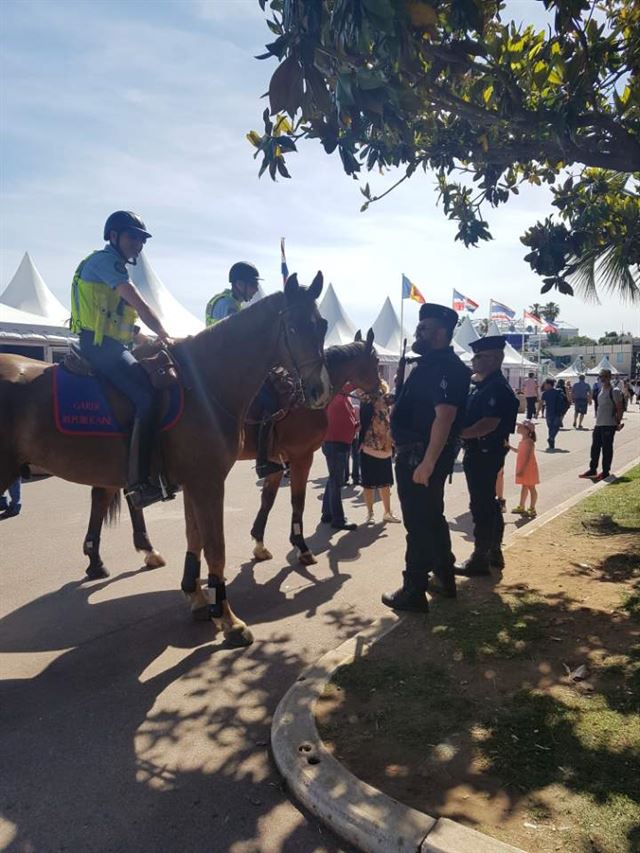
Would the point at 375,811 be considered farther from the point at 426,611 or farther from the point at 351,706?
the point at 426,611

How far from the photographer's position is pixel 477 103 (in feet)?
17.6

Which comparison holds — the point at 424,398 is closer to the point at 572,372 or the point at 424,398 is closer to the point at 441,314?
the point at 441,314

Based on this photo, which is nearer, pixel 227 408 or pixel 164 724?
pixel 164 724

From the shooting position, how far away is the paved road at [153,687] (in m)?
2.62

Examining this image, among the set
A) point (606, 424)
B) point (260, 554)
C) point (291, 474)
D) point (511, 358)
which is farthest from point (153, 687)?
point (511, 358)

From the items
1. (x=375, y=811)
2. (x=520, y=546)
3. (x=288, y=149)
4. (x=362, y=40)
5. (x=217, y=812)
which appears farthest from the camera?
(x=520, y=546)

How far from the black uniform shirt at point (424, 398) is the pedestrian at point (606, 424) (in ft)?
28.7

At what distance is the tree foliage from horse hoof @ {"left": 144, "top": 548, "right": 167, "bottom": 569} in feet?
13.3

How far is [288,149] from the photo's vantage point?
4270 millimetres

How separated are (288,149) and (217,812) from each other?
4060mm

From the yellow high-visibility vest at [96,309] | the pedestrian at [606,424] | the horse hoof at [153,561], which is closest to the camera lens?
the yellow high-visibility vest at [96,309]

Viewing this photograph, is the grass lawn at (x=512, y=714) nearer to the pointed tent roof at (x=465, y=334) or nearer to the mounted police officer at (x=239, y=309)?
the mounted police officer at (x=239, y=309)

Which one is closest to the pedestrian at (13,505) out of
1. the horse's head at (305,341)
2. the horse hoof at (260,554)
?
the horse hoof at (260,554)

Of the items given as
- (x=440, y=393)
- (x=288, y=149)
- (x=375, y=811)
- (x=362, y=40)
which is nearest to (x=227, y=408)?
(x=440, y=393)
